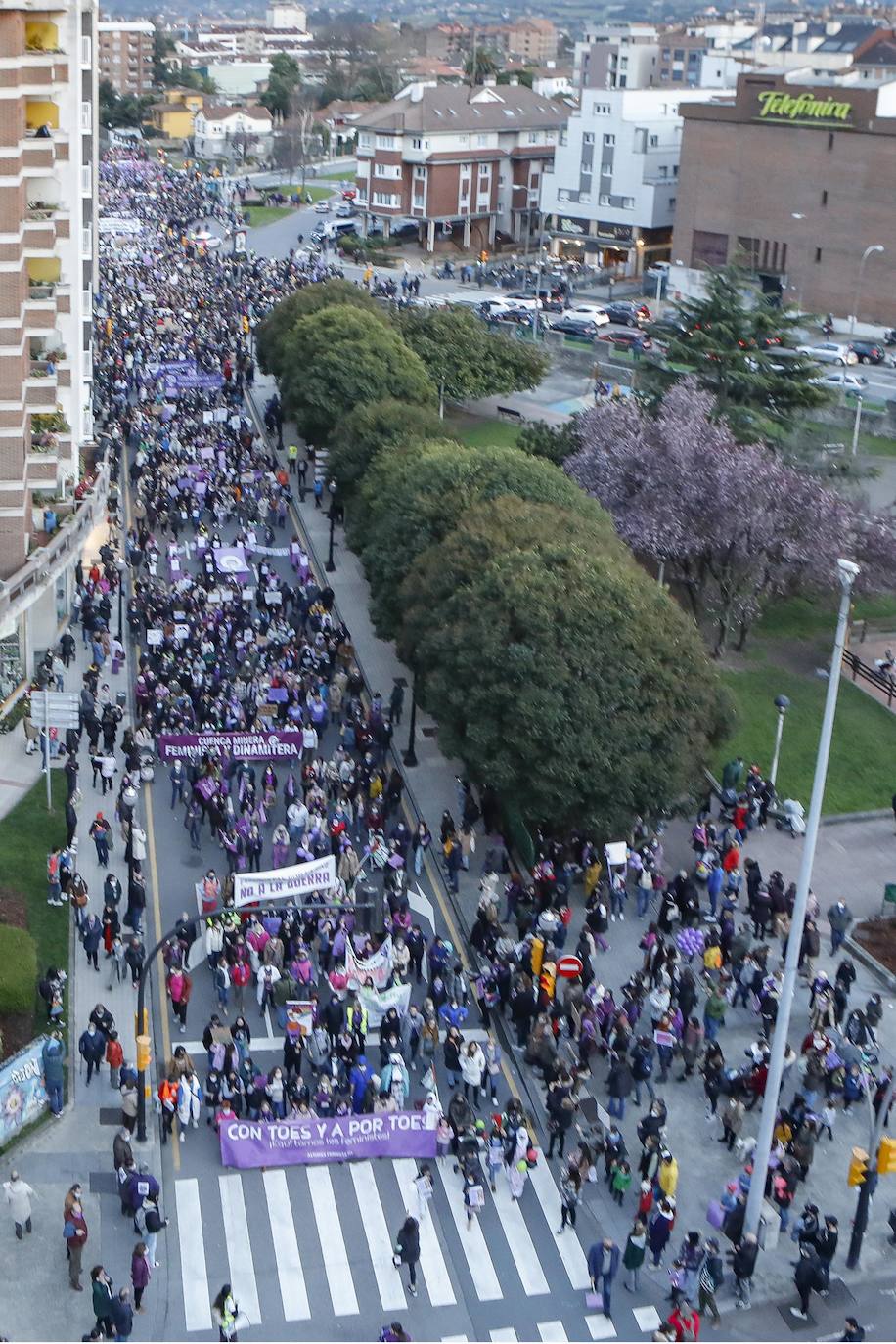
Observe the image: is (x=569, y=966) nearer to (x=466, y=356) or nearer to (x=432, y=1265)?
(x=432, y=1265)

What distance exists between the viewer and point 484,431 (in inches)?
2852

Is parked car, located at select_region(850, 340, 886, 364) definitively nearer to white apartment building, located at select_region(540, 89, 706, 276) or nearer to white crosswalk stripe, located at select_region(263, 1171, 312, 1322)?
white apartment building, located at select_region(540, 89, 706, 276)

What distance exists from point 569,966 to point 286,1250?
740 centimetres

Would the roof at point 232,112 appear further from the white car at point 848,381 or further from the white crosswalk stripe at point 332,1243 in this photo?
the white crosswalk stripe at point 332,1243

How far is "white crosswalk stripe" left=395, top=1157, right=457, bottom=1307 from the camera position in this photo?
22.7 meters

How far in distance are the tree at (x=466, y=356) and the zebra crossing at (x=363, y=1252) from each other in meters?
47.3

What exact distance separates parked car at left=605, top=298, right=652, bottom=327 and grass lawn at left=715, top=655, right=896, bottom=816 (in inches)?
2074

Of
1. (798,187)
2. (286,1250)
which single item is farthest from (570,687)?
(798,187)

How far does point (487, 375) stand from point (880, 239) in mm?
38652

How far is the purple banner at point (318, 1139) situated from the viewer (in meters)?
24.7

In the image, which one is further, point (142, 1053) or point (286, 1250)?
point (142, 1053)

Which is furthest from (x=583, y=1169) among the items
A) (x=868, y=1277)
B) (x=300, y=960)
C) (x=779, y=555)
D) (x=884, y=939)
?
(x=779, y=555)

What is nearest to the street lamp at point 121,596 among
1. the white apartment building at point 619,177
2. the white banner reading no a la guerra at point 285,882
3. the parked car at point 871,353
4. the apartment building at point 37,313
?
the apartment building at point 37,313

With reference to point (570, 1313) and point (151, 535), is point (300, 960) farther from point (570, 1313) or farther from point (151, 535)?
point (151, 535)
